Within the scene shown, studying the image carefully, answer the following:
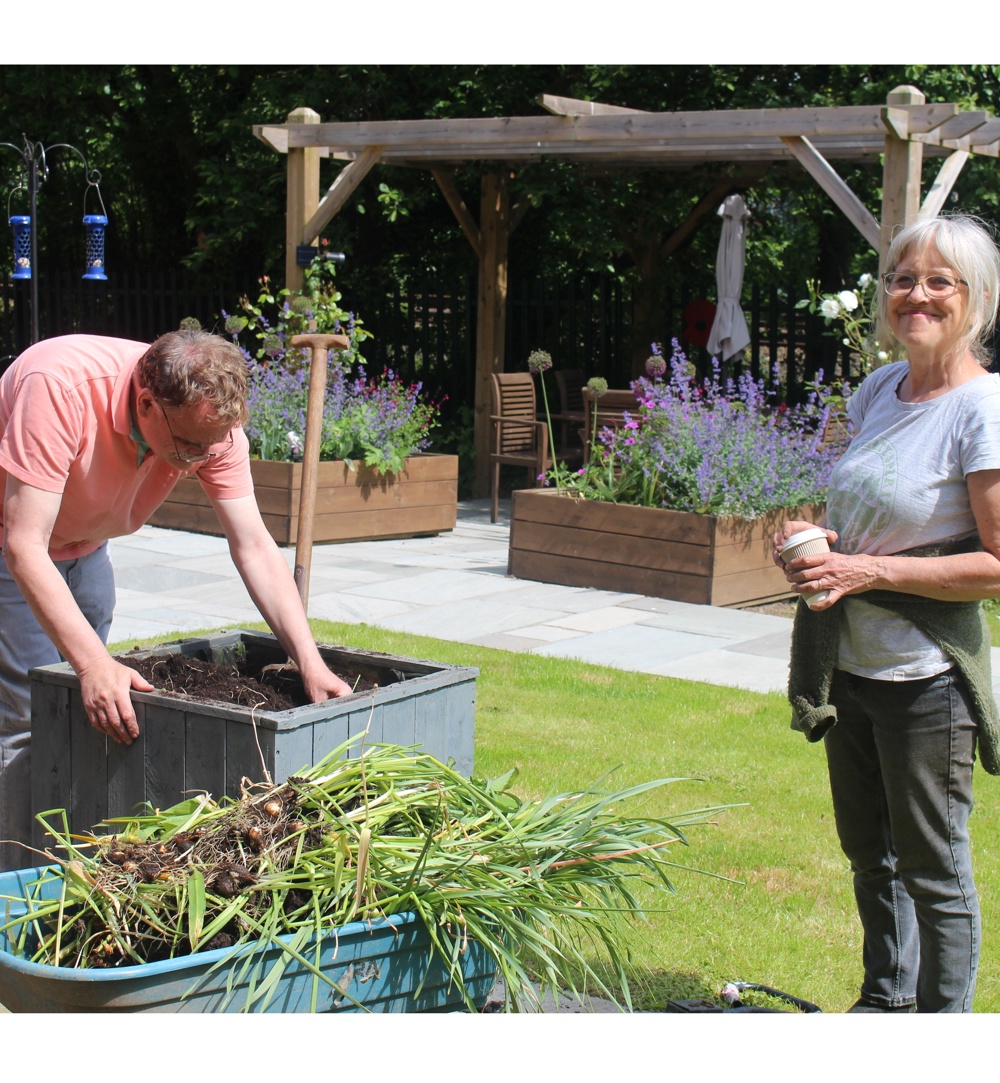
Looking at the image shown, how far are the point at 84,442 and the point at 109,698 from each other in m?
0.58

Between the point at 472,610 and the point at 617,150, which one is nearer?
the point at 472,610

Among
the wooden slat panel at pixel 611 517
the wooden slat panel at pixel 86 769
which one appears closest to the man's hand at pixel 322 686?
the wooden slat panel at pixel 86 769

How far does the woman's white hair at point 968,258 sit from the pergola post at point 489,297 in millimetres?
8788

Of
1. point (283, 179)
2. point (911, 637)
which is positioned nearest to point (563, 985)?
point (911, 637)

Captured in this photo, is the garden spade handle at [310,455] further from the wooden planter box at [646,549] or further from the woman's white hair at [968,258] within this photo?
the wooden planter box at [646,549]

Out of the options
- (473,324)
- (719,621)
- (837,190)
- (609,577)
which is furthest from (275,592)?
(473,324)

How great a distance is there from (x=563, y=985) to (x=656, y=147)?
8236mm

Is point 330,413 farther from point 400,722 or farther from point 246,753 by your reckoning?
point 246,753

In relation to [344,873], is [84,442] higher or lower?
higher

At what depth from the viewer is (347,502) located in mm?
8516

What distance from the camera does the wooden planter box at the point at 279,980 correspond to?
5.89 feet

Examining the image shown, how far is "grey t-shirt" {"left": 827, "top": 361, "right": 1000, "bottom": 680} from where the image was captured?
2.30 metres

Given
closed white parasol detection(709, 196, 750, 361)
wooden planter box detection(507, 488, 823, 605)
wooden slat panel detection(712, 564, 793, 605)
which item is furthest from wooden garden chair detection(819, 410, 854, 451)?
closed white parasol detection(709, 196, 750, 361)

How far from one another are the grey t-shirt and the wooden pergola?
16.5 ft
